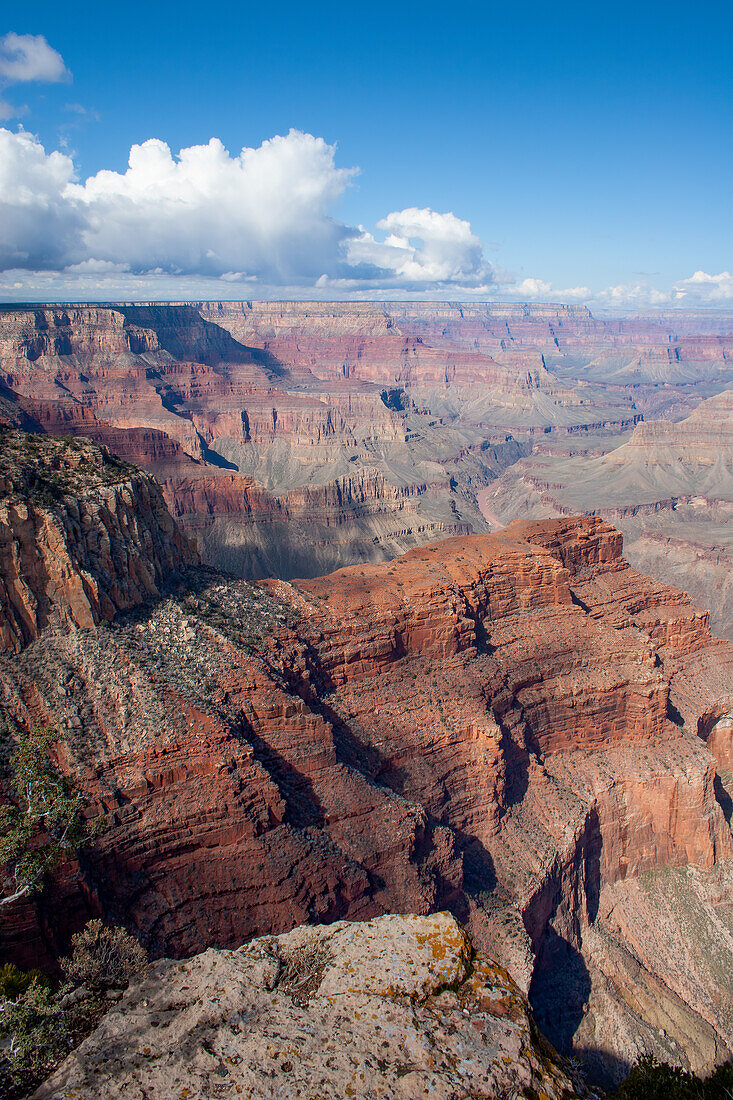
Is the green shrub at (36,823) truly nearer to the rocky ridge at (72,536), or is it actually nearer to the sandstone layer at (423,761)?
the sandstone layer at (423,761)

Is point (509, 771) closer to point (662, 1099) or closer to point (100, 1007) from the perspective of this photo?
Answer: point (662, 1099)

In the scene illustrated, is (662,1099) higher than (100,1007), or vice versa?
(100,1007)

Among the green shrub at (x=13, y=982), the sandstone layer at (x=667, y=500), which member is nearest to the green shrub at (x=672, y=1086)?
the green shrub at (x=13, y=982)

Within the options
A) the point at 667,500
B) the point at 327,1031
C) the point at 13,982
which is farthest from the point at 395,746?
the point at 667,500

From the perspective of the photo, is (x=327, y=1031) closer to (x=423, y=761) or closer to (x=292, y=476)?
(x=423, y=761)

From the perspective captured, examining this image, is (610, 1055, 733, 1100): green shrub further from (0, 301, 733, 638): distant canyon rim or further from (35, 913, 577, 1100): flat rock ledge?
(0, 301, 733, 638): distant canyon rim

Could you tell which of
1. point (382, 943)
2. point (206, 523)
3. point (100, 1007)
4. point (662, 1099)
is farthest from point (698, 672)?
point (206, 523)

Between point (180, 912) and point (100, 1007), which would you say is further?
point (180, 912)

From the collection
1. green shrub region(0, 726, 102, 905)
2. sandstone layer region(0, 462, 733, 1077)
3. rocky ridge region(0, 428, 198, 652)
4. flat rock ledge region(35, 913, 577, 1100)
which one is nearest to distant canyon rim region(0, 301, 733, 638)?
sandstone layer region(0, 462, 733, 1077)
